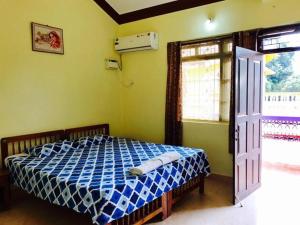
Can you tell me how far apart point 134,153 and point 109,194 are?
128cm

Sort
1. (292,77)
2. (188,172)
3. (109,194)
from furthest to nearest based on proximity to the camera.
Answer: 1. (292,77)
2. (188,172)
3. (109,194)

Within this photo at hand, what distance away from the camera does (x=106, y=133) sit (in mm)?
4629

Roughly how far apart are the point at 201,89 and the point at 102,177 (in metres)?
2.30

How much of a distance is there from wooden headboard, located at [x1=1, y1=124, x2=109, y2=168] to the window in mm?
1625

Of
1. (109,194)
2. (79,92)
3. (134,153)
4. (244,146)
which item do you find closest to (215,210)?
(244,146)

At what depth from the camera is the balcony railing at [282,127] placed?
6.29 metres

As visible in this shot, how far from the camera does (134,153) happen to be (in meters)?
3.40

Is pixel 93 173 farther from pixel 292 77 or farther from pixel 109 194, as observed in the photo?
pixel 292 77

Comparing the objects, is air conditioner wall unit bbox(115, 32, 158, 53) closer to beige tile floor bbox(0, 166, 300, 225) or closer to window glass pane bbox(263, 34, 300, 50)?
window glass pane bbox(263, 34, 300, 50)

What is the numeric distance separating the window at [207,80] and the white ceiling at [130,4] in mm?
913

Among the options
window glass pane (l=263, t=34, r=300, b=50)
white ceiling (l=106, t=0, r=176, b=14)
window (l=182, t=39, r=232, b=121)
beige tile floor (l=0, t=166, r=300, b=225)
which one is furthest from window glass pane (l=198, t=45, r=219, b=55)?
beige tile floor (l=0, t=166, r=300, b=225)

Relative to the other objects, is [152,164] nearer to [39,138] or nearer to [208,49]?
[39,138]

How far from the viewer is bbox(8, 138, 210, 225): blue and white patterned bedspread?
217 cm

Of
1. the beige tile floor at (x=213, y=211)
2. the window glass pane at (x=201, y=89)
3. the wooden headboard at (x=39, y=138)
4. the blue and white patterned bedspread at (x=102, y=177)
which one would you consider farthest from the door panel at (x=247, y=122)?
the wooden headboard at (x=39, y=138)
